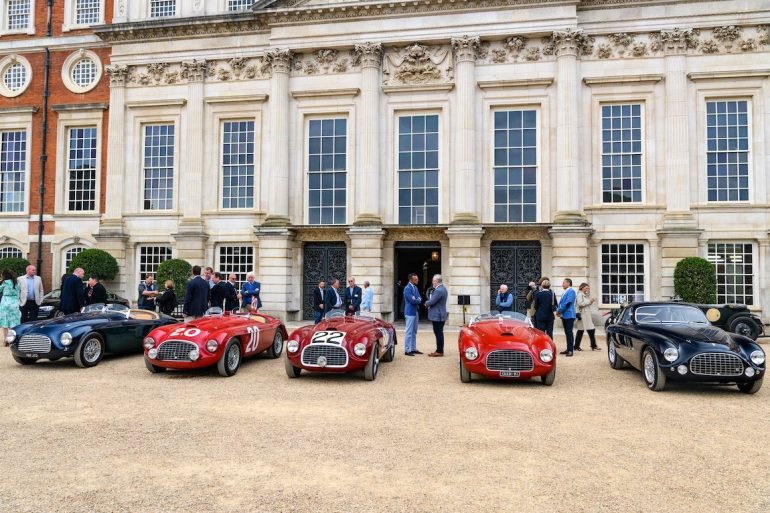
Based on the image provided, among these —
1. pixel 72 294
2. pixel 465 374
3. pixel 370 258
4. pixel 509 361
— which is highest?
pixel 370 258

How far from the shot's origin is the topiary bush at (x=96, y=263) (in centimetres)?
2108

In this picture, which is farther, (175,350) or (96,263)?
(96,263)

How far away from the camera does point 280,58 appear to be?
21.2 meters

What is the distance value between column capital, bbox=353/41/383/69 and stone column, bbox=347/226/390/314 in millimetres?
→ 6352

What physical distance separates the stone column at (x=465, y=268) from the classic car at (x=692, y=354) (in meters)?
9.83

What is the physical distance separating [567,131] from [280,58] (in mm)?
11315

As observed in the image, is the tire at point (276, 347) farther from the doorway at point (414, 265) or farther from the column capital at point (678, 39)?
the column capital at point (678, 39)

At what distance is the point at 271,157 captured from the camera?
69.3 feet

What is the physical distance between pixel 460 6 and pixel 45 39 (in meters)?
18.4

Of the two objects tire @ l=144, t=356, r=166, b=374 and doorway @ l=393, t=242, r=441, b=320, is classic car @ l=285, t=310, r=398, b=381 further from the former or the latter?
doorway @ l=393, t=242, r=441, b=320

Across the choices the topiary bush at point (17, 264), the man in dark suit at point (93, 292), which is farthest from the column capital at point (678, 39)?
the topiary bush at point (17, 264)

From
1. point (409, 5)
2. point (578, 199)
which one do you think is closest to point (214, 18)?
point (409, 5)

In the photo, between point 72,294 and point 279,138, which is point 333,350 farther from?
point 279,138

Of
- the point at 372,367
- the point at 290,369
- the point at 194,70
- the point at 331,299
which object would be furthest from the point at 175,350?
the point at 194,70
